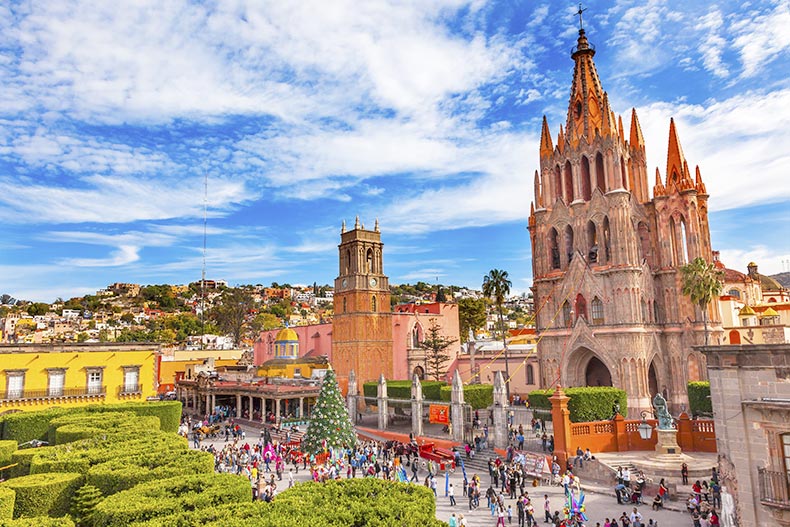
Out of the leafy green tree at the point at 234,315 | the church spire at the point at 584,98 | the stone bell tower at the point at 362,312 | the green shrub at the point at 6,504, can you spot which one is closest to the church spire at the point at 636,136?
the church spire at the point at 584,98

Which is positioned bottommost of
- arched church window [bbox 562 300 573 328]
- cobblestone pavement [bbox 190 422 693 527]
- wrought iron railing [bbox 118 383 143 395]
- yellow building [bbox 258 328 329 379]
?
cobblestone pavement [bbox 190 422 693 527]

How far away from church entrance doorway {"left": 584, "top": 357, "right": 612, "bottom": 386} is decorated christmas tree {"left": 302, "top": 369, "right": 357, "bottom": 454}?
1948 centimetres

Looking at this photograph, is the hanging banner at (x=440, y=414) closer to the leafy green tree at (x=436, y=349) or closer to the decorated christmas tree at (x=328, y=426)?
the decorated christmas tree at (x=328, y=426)

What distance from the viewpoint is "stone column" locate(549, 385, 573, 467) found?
27094mm

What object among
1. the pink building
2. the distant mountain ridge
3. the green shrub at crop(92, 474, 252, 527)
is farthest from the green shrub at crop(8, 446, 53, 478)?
the distant mountain ridge

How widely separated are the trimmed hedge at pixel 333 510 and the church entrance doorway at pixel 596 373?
31.4m

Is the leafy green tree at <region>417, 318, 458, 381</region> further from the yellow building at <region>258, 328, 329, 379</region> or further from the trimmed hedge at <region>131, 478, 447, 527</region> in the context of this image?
the trimmed hedge at <region>131, 478, 447, 527</region>

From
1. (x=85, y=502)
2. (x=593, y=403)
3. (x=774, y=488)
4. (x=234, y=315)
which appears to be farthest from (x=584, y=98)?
(x=234, y=315)

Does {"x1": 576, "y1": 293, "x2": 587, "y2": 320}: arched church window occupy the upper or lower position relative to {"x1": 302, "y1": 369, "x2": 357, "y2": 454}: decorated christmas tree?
upper

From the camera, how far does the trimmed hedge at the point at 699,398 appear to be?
106ft

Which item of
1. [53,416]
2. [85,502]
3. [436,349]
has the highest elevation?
[436,349]

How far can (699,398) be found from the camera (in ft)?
109

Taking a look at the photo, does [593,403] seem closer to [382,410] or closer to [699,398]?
[699,398]

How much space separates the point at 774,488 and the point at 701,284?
23.8 meters
